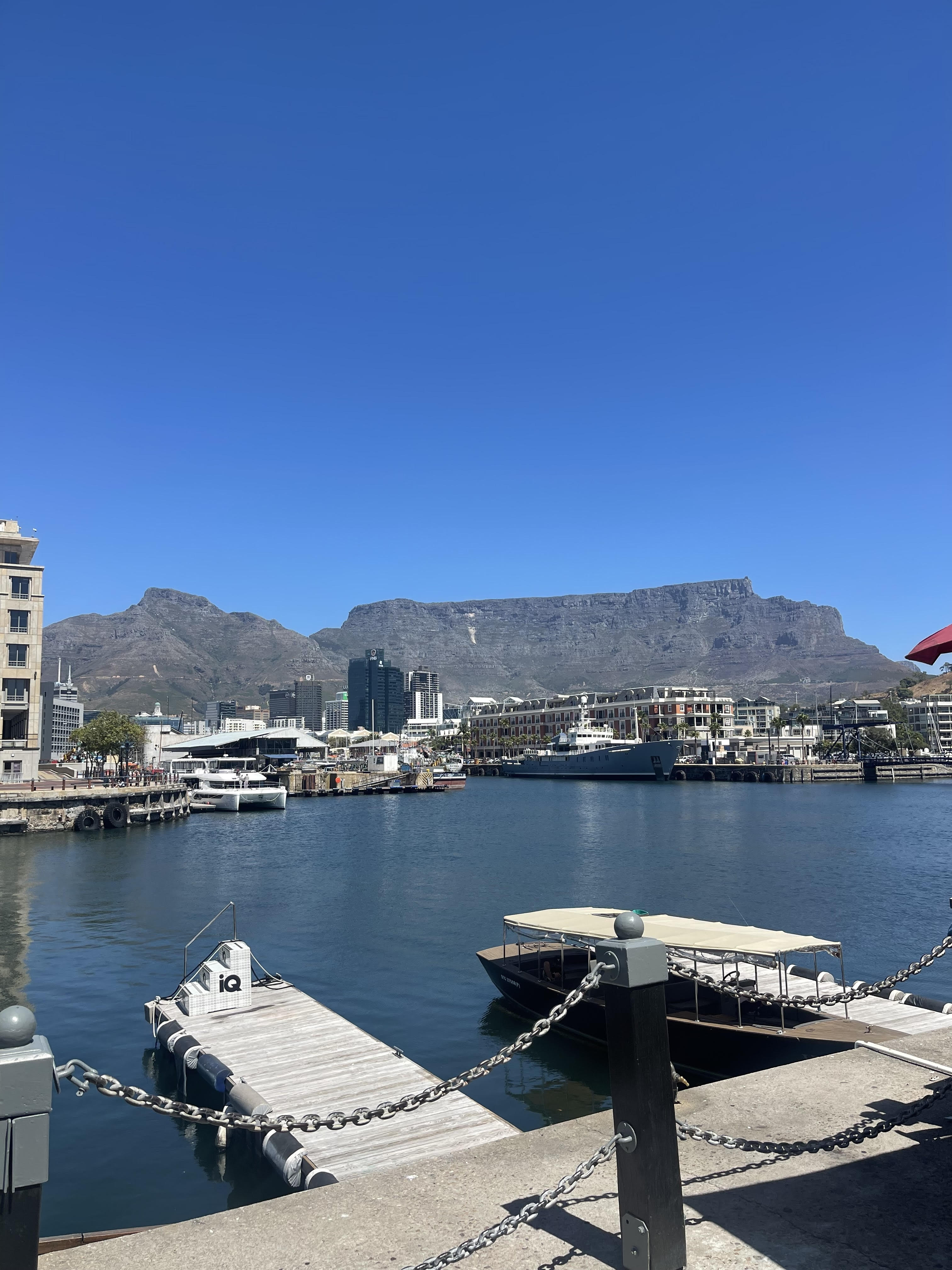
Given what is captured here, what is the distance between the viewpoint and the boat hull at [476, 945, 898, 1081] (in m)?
15.6

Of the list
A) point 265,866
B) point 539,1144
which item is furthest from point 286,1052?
point 265,866

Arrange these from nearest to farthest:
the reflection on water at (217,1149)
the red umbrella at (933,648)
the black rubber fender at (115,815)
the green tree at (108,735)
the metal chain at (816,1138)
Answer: the metal chain at (816,1138) → the red umbrella at (933,648) → the reflection on water at (217,1149) → the black rubber fender at (115,815) → the green tree at (108,735)

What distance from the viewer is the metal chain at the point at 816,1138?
215 inches

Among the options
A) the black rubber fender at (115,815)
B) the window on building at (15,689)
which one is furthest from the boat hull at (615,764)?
the window on building at (15,689)

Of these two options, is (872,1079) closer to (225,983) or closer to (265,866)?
(225,983)

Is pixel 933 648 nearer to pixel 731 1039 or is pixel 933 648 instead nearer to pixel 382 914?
pixel 731 1039

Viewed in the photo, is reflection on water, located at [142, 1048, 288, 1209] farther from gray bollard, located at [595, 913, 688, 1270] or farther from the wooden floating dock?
gray bollard, located at [595, 913, 688, 1270]

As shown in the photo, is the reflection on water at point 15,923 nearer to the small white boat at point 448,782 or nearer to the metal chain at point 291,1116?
the metal chain at point 291,1116

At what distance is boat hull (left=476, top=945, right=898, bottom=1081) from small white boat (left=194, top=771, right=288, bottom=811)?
271 feet

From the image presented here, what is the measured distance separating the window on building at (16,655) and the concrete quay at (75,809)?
11.4m

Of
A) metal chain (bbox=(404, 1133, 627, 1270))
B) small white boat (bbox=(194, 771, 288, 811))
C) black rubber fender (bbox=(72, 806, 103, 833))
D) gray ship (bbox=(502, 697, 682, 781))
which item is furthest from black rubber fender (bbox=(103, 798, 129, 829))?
gray ship (bbox=(502, 697, 682, 781))

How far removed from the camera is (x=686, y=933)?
60.2 feet

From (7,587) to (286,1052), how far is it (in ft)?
239

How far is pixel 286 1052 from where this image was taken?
16.1m
